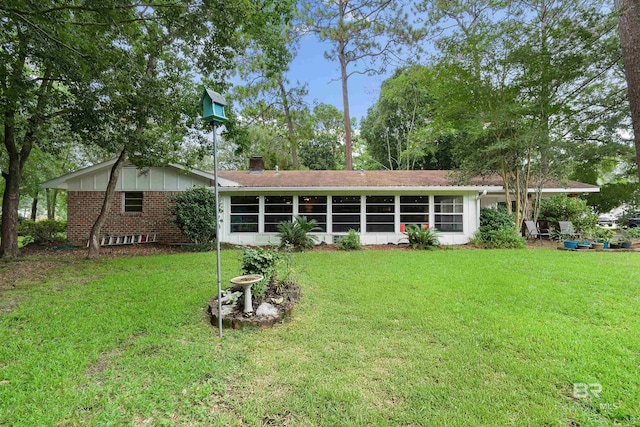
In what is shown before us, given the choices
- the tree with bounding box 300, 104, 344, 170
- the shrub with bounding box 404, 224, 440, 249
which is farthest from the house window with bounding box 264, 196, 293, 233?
the tree with bounding box 300, 104, 344, 170

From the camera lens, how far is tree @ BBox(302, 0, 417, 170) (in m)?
14.2

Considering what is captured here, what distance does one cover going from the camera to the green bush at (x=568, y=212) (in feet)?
38.2

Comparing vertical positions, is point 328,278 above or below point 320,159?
below

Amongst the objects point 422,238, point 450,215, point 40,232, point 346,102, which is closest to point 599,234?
point 450,215

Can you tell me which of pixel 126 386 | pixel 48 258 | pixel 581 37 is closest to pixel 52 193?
pixel 48 258

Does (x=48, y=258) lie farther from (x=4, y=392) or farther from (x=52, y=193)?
(x=52, y=193)

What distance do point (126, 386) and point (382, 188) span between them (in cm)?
905

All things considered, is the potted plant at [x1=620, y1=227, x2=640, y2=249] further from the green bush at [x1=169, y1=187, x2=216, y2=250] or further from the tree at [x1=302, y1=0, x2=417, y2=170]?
the green bush at [x1=169, y1=187, x2=216, y2=250]

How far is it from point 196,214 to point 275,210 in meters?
2.89

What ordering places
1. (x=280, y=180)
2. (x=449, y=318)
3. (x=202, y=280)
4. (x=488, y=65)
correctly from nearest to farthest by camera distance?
(x=449, y=318) → (x=202, y=280) → (x=488, y=65) → (x=280, y=180)

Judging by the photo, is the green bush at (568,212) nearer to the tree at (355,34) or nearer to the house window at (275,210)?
the tree at (355,34)

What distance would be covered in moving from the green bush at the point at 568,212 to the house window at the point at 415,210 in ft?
19.8

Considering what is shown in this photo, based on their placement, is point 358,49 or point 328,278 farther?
point 358,49

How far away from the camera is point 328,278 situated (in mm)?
5930
